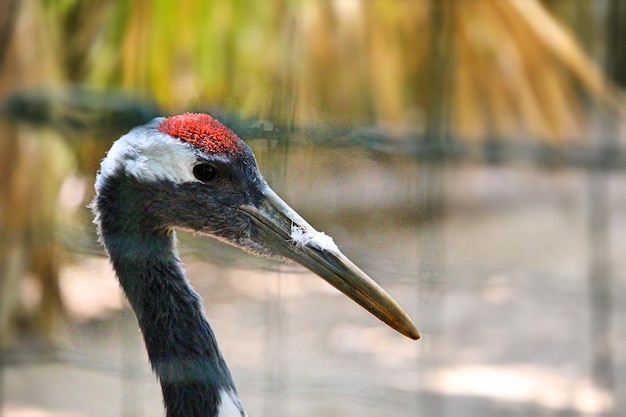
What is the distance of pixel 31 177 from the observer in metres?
1.81

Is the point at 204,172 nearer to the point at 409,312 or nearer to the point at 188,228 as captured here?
the point at 188,228

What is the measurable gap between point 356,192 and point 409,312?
0.09 m

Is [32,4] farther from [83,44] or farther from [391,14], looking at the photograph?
[391,14]

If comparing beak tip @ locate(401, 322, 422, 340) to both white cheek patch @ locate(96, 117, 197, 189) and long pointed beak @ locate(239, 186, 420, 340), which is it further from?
white cheek patch @ locate(96, 117, 197, 189)

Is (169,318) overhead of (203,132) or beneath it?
beneath

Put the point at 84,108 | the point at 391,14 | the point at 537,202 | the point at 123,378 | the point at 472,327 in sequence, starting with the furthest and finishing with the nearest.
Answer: the point at 537,202 → the point at 472,327 → the point at 391,14 → the point at 84,108 → the point at 123,378

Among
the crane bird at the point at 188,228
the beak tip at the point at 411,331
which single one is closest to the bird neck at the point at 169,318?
the crane bird at the point at 188,228

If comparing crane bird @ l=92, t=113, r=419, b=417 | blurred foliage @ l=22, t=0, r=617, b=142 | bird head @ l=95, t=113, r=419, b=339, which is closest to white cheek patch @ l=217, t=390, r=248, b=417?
crane bird @ l=92, t=113, r=419, b=417

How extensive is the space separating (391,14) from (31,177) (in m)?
0.74

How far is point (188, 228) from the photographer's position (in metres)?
0.64

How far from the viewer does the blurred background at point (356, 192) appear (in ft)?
2.23

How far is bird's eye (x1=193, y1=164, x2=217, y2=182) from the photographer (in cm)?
62

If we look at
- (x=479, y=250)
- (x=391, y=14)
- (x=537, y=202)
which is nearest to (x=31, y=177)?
(x=391, y=14)

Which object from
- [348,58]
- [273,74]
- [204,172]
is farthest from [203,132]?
[348,58]
